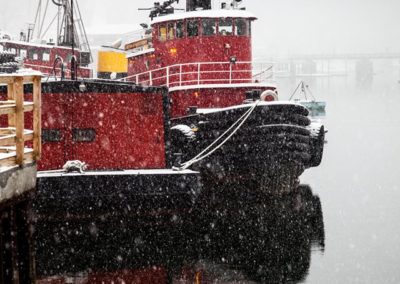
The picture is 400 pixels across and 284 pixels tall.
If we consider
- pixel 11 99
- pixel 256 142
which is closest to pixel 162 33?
pixel 256 142

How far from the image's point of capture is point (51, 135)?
13055 mm

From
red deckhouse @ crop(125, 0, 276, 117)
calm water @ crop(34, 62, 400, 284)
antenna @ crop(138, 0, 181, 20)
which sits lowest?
calm water @ crop(34, 62, 400, 284)

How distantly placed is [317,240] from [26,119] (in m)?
7.45

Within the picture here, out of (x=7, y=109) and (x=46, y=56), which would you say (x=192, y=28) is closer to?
(x=46, y=56)

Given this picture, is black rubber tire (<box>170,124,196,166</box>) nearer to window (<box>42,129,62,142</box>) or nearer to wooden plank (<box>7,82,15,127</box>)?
window (<box>42,129,62,142</box>)

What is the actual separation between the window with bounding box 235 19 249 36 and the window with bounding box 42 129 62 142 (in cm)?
847

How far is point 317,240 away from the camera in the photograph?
13.0m

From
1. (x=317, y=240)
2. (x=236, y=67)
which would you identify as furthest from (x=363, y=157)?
(x=317, y=240)

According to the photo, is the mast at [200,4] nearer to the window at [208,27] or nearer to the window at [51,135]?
the window at [208,27]

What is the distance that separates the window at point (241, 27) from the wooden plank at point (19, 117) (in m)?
12.4

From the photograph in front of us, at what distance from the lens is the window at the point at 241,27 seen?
1919cm

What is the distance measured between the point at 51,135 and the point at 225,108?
A: 4726 mm

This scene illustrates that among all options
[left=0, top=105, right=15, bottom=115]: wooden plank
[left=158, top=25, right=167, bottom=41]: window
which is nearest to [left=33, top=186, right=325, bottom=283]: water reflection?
[left=0, top=105, right=15, bottom=115]: wooden plank

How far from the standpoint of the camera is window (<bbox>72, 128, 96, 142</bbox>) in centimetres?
1321
